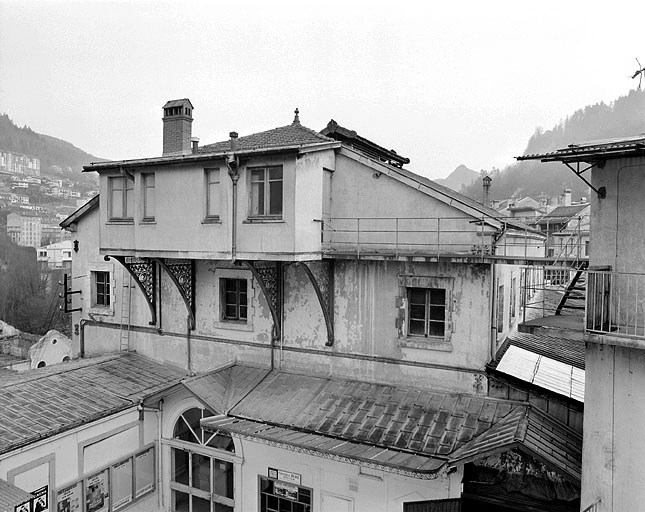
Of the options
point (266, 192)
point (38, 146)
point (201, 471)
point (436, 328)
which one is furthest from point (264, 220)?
point (38, 146)

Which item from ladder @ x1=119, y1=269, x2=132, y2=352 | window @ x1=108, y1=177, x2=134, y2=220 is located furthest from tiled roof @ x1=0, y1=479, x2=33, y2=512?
window @ x1=108, y1=177, x2=134, y2=220

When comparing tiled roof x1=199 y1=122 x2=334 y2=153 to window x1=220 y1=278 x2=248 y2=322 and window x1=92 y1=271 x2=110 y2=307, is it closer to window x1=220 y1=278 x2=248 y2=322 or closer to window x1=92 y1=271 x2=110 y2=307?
window x1=220 y1=278 x2=248 y2=322

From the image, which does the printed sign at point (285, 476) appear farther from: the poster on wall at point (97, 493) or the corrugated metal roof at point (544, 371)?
the corrugated metal roof at point (544, 371)

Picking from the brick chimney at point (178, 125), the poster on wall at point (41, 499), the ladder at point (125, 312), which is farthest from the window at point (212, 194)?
the poster on wall at point (41, 499)

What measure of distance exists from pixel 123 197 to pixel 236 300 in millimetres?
4933

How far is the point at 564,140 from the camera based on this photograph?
124188mm

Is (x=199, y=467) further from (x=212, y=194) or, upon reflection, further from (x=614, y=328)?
(x=614, y=328)

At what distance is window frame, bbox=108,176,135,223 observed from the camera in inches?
605

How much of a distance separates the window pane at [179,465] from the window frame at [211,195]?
7.85m

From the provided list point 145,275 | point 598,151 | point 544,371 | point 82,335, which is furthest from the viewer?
point 82,335

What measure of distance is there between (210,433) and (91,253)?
28.5 ft

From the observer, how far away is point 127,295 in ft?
57.8

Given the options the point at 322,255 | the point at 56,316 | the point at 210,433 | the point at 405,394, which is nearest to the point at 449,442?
the point at 405,394

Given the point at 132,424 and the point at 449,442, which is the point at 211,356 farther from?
the point at 449,442
